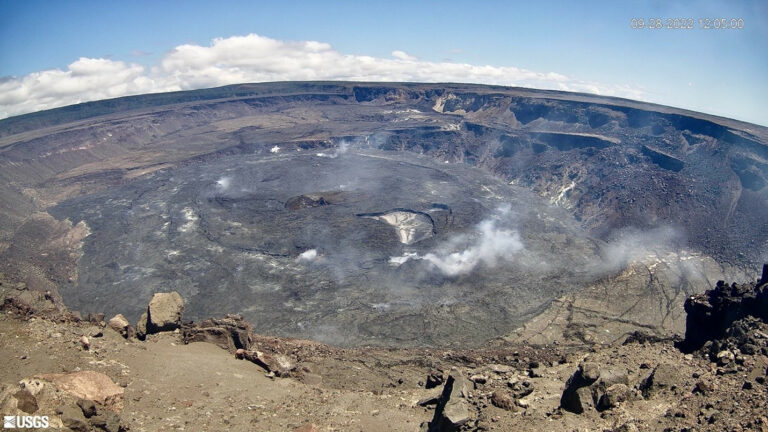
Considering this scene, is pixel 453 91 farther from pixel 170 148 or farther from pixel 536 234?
pixel 536 234

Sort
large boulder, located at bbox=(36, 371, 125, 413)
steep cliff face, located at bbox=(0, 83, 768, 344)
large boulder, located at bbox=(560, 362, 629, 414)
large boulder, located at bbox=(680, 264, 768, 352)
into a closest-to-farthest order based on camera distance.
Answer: large boulder, located at bbox=(36, 371, 125, 413) → large boulder, located at bbox=(560, 362, 629, 414) → large boulder, located at bbox=(680, 264, 768, 352) → steep cliff face, located at bbox=(0, 83, 768, 344)

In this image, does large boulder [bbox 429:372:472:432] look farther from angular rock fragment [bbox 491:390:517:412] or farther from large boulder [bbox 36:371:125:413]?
large boulder [bbox 36:371:125:413]

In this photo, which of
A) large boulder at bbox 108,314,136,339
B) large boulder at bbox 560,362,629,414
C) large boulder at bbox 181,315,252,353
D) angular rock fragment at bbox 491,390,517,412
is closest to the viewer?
large boulder at bbox 560,362,629,414

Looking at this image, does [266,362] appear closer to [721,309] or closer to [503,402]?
[503,402]

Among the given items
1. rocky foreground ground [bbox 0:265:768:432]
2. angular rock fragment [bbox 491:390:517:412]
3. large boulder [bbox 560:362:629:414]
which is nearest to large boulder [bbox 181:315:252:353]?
rocky foreground ground [bbox 0:265:768:432]

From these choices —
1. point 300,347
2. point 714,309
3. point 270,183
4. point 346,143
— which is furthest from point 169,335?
point 346,143
